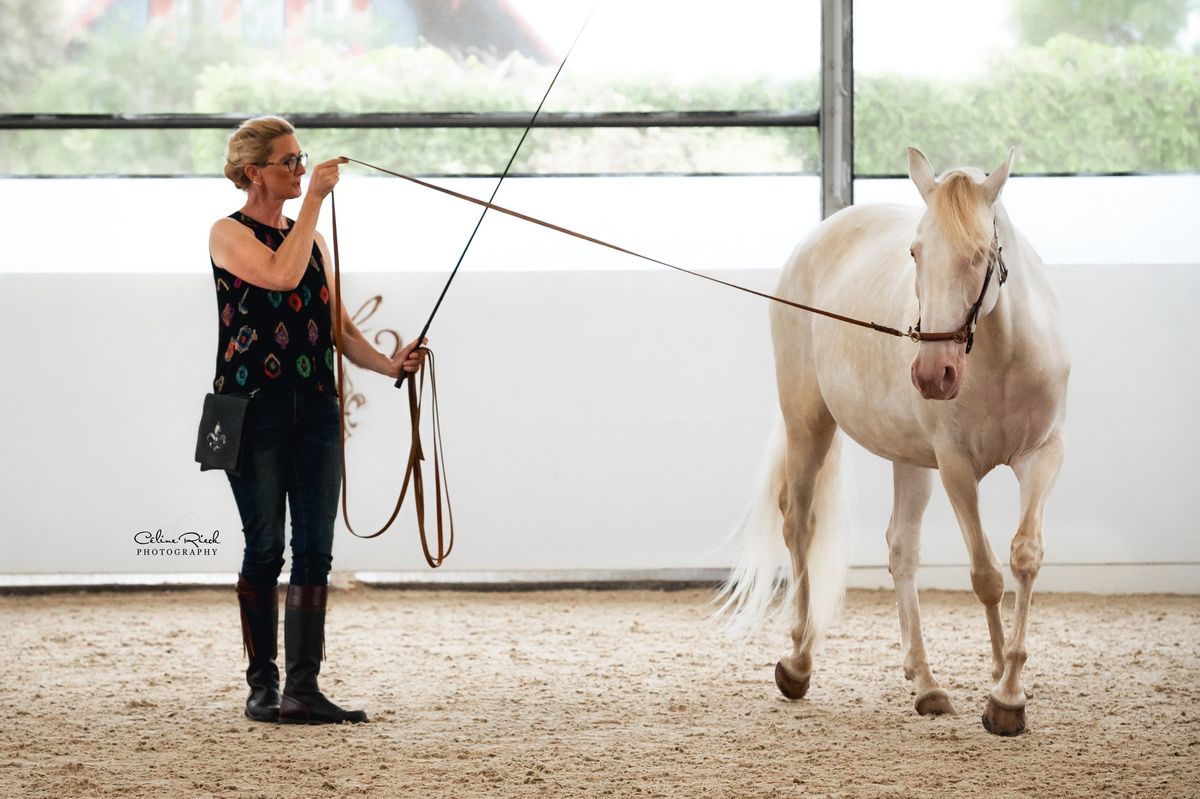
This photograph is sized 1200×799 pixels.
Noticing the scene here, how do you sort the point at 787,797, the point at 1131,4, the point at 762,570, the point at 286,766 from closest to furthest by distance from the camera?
the point at 787,797, the point at 286,766, the point at 762,570, the point at 1131,4

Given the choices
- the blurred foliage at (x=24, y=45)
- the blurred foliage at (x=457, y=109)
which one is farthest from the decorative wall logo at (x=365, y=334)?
the blurred foliage at (x=24, y=45)

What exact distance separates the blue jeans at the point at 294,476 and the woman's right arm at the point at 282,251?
274mm

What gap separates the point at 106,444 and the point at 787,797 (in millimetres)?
3722

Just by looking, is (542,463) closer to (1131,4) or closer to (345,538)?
(345,538)

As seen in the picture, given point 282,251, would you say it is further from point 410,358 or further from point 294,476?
point 294,476

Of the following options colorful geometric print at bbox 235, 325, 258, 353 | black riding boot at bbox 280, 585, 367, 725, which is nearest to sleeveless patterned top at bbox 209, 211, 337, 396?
colorful geometric print at bbox 235, 325, 258, 353

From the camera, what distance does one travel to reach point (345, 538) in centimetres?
518

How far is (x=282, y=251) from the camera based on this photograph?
280 cm

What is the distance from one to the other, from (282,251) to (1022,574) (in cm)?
181

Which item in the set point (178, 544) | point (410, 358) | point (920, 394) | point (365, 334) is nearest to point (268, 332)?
point (410, 358)

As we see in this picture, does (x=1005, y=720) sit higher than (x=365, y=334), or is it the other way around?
(x=365, y=334)

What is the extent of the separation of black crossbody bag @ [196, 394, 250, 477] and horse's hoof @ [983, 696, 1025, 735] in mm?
1800

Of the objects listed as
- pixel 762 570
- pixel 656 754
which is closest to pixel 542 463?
pixel 762 570

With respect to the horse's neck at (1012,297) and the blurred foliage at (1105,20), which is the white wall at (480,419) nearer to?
the blurred foliage at (1105,20)
